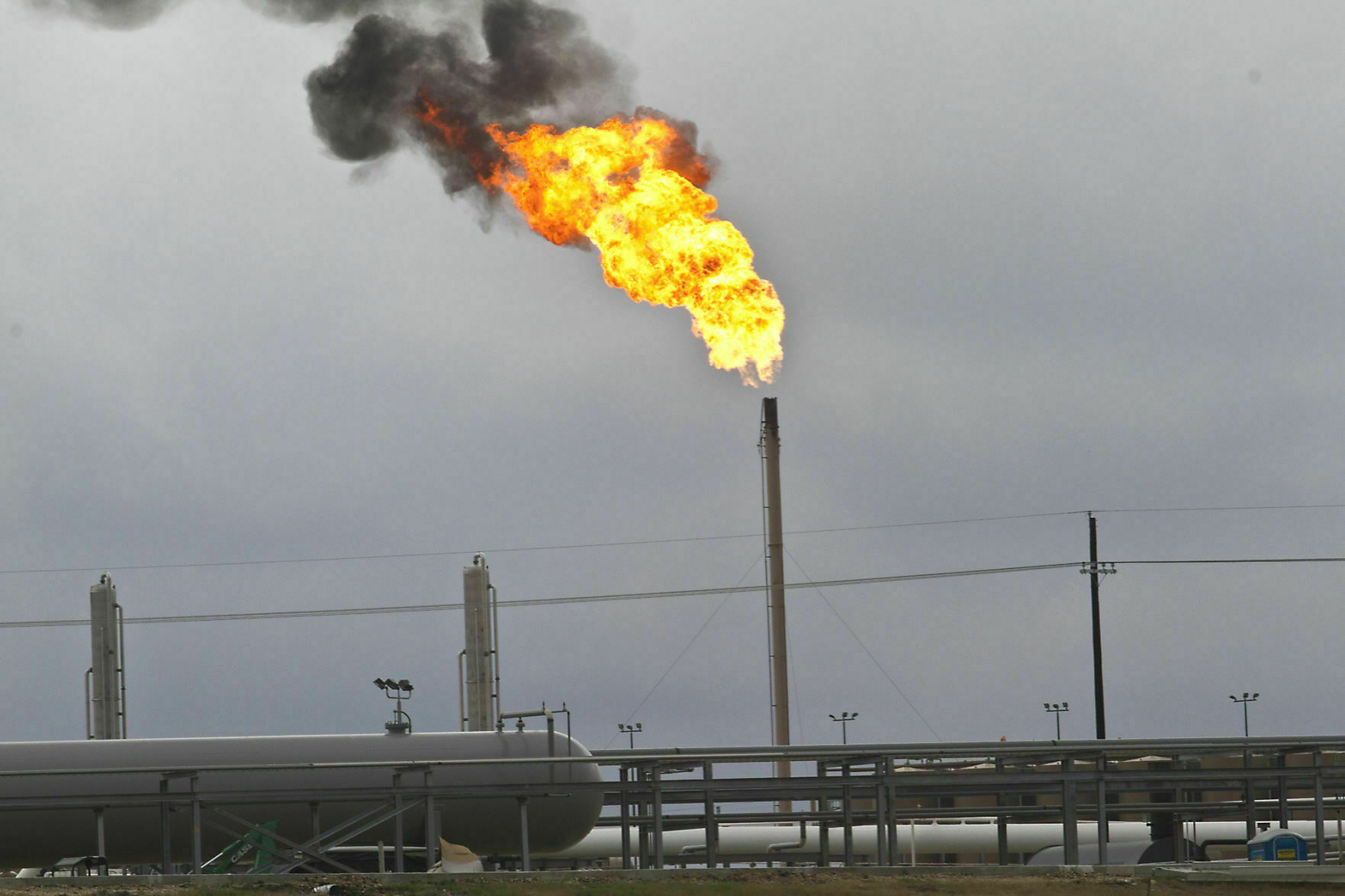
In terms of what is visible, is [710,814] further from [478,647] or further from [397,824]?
[478,647]

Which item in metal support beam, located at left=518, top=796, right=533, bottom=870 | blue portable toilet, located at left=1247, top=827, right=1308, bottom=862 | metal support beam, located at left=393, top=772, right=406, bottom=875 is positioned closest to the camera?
metal support beam, located at left=518, top=796, right=533, bottom=870

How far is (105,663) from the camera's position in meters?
39.5

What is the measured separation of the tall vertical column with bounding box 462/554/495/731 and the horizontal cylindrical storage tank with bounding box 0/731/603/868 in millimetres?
12735

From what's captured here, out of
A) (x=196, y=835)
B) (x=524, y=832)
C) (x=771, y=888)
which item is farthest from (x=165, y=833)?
(x=771, y=888)

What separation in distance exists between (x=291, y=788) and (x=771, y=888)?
27.3 feet

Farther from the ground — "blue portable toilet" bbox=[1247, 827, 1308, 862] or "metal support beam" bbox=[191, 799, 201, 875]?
"metal support beam" bbox=[191, 799, 201, 875]

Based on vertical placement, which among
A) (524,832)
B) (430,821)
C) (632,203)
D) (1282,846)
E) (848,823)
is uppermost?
(632,203)

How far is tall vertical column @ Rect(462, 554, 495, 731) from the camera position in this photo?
39156 mm

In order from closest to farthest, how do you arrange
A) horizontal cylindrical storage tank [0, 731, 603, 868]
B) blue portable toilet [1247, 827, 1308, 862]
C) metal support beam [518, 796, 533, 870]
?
metal support beam [518, 796, 533, 870]
blue portable toilet [1247, 827, 1308, 862]
horizontal cylindrical storage tank [0, 731, 603, 868]

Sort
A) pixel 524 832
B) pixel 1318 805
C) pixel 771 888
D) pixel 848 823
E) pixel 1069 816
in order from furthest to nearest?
pixel 1318 805
pixel 848 823
pixel 1069 816
pixel 524 832
pixel 771 888

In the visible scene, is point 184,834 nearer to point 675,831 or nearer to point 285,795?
point 285,795

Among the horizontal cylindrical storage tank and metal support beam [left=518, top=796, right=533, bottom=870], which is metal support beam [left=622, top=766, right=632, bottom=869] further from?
Result: metal support beam [left=518, top=796, right=533, bottom=870]

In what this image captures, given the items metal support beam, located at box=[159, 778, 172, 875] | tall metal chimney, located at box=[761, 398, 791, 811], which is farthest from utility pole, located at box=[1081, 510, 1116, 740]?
metal support beam, located at box=[159, 778, 172, 875]

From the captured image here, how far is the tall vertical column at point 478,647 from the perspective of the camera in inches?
1542
